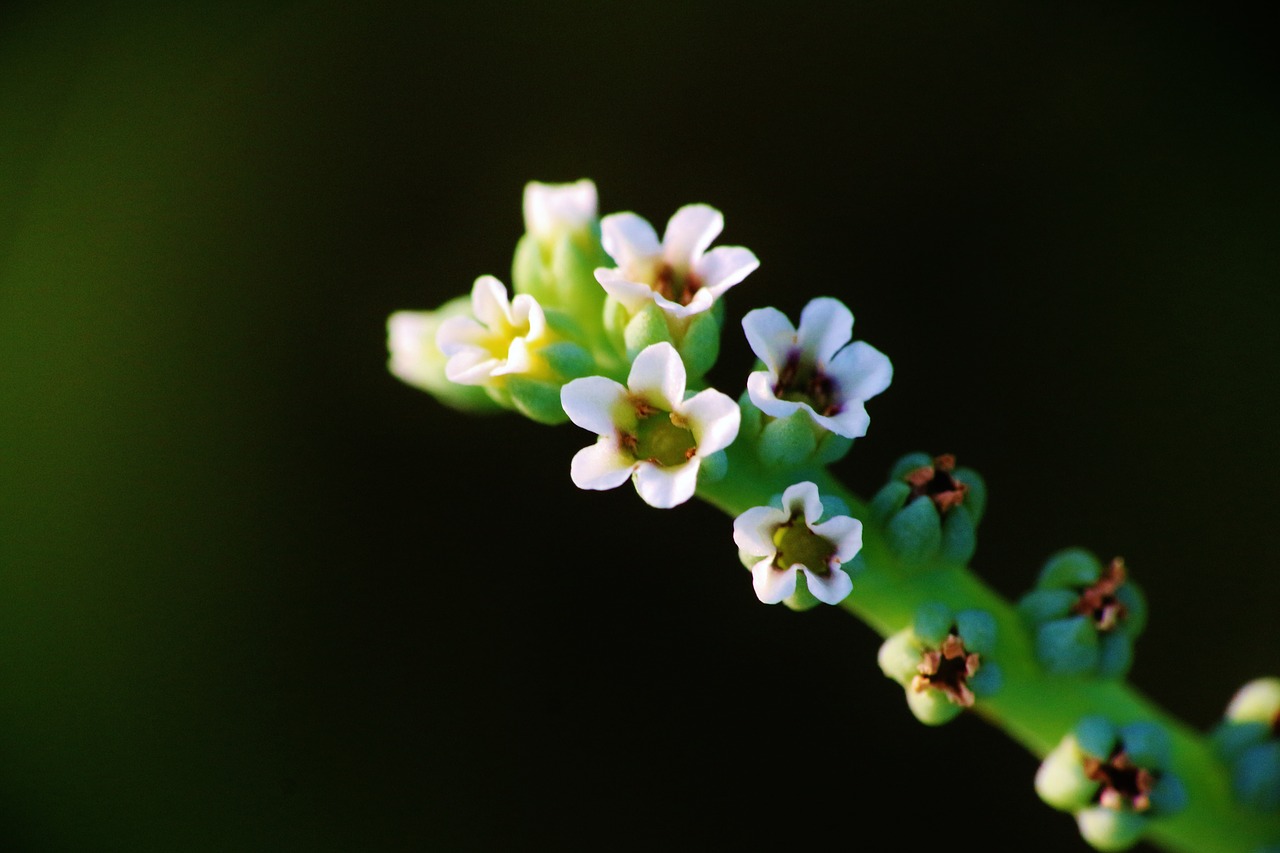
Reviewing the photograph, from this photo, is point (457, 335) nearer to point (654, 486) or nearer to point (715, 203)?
point (654, 486)

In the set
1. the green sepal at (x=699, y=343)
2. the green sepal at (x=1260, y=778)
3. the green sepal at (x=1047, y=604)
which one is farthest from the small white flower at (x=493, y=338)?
the green sepal at (x=1260, y=778)

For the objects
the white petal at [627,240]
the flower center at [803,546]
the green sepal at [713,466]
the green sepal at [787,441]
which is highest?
the white petal at [627,240]

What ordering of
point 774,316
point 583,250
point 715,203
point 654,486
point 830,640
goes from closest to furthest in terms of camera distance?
1. point 654,486
2. point 774,316
3. point 583,250
4. point 830,640
5. point 715,203

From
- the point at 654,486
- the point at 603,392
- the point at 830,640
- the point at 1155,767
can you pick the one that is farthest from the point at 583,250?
the point at 830,640

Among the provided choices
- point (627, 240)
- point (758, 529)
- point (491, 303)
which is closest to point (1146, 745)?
point (758, 529)

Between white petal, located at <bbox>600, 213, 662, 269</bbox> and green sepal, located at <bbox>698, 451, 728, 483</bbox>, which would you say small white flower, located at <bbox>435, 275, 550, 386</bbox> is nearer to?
white petal, located at <bbox>600, 213, 662, 269</bbox>

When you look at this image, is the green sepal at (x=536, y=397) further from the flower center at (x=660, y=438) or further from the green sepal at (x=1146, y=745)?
the green sepal at (x=1146, y=745)

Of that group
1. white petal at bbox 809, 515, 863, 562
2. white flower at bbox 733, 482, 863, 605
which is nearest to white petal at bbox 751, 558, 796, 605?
white flower at bbox 733, 482, 863, 605
